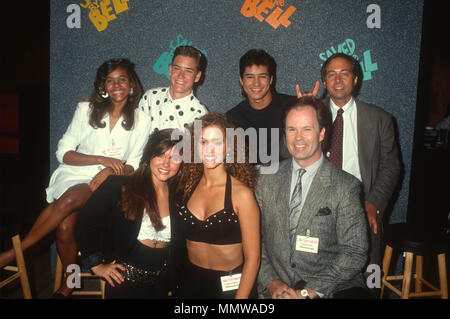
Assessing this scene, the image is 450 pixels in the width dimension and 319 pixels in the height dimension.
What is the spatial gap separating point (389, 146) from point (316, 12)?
1.36m

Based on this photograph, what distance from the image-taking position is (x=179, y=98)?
2.69 m

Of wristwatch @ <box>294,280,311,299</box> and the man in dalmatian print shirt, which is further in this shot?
the man in dalmatian print shirt

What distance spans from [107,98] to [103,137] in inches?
13.7

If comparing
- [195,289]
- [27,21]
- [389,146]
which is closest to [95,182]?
[195,289]

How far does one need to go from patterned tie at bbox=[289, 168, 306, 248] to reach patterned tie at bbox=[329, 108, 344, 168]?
75 centimetres

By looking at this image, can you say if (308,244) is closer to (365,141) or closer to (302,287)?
(302,287)

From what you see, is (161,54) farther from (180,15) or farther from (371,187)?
(371,187)

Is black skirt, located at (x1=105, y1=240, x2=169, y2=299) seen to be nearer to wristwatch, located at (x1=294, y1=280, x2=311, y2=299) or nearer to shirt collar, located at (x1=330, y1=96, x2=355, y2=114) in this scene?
wristwatch, located at (x1=294, y1=280, x2=311, y2=299)

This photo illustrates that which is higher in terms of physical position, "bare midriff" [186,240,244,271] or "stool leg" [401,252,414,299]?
"bare midriff" [186,240,244,271]

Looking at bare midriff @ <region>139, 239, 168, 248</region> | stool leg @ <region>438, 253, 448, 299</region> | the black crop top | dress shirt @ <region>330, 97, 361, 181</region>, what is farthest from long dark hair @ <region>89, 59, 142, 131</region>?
stool leg @ <region>438, 253, 448, 299</region>

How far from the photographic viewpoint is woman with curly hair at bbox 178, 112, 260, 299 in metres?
1.87

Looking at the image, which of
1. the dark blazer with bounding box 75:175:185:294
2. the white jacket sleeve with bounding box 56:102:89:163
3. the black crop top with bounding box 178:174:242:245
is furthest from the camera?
the white jacket sleeve with bounding box 56:102:89:163

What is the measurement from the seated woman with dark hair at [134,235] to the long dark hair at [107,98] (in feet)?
2.25

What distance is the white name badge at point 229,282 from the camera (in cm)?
190
